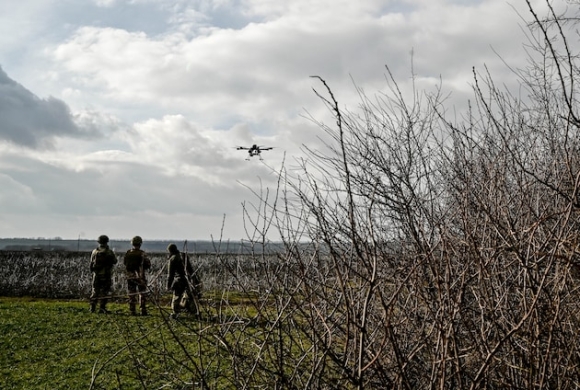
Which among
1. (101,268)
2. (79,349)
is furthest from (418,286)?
(101,268)

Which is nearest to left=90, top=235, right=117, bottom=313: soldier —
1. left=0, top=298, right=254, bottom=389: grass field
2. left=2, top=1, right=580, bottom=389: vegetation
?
left=0, top=298, right=254, bottom=389: grass field

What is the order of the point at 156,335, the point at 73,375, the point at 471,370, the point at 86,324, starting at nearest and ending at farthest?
the point at 471,370 → the point at 73,375 → the point at 156,335 → the point at 86,324

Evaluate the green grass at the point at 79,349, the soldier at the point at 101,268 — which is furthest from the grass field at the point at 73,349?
the soldier at the point at 101,268

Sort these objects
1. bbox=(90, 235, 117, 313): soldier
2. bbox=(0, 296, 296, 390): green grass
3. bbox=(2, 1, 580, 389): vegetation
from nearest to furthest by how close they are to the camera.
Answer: bbox=(2, 1, 580, 389): vegetation < bbox=(0, 296, 296, 390): green grass < bbox=(90, 235, 117, 313): soldier

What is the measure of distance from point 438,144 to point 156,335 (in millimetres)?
7031

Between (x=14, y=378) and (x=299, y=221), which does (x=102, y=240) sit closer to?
(x=14, y=378)

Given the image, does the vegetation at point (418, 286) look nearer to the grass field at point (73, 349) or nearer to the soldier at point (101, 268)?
Answer: the grass field at point (73, 349)

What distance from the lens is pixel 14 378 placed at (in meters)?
8.73

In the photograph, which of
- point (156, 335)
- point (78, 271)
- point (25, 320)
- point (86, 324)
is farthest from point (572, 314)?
point (78, 271)

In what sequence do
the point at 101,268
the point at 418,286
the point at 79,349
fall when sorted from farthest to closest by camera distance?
the point at 101,268 → the point at 79,349 → the point at 418,286

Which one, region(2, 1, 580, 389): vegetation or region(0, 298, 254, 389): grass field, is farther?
region(0, 298, 254, 389): grass field

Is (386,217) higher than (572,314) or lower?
higher

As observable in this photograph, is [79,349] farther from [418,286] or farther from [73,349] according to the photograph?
[418,286]

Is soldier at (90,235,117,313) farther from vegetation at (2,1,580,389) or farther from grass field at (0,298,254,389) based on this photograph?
vegetation at (2,1,580,389)
